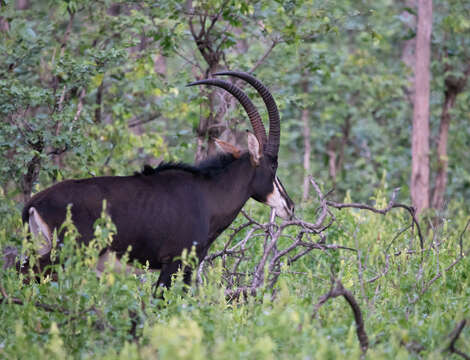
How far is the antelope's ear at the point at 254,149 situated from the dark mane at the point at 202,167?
19cm

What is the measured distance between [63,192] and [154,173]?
0.89 metres

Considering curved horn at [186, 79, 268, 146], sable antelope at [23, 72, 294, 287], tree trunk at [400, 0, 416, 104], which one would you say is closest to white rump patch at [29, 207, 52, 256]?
sable antelope at [23, 72, 294, 287]

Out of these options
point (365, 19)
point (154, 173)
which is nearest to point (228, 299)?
point (154, 173)

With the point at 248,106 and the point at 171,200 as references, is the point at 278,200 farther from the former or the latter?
the point at 171,200

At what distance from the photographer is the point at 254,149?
6.28 metres

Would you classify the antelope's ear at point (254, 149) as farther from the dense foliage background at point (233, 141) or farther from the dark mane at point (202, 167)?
the dense foliage background at point (233, 141)

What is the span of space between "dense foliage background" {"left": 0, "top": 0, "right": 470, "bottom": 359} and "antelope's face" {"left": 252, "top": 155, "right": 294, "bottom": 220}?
1.94 feet

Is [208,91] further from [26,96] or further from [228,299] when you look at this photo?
[228,299]

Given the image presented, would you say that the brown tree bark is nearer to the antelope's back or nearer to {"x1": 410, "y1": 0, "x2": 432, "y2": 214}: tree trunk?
{"x1": 410, "y1": 0, "x2": 432, "y2": 214}: tree trunk

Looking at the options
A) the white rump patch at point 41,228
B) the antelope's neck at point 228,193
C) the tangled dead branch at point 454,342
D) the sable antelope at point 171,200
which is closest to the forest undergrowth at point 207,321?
the tangled dead branch at point 454,342

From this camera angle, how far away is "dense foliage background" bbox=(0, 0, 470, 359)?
4.30 m

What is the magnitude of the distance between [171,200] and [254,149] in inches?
39.3

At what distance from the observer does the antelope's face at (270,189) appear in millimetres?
6371

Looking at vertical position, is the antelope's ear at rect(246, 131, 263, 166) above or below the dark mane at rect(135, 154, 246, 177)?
above
